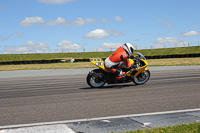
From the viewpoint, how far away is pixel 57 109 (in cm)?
621

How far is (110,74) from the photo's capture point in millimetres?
10039

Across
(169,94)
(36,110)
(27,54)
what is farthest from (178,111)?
(27,54)

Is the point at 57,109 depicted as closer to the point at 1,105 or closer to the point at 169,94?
the point at 1,105

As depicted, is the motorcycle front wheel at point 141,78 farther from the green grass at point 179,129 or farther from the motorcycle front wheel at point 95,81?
the green grass at point 179,129

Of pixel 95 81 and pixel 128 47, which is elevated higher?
pixel 128 47

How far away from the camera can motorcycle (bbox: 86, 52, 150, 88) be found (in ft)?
32.6

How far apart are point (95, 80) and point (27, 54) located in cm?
6066

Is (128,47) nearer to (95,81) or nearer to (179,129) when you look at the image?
(95,81)

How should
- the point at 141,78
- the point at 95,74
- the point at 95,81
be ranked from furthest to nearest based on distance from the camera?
the point at 141,78 → the point at 95,81 → the point at 95,74

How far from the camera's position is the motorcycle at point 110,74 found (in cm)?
993

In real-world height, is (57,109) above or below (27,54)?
below

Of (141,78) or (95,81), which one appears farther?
(141,78)

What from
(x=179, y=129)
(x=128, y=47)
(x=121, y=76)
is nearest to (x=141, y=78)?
(x=121, y=76)

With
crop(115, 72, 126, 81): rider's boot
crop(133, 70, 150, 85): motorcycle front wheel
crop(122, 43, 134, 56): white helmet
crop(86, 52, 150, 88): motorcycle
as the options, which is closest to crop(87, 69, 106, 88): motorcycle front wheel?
crop(86, 52, 150, 88): motorcycle
